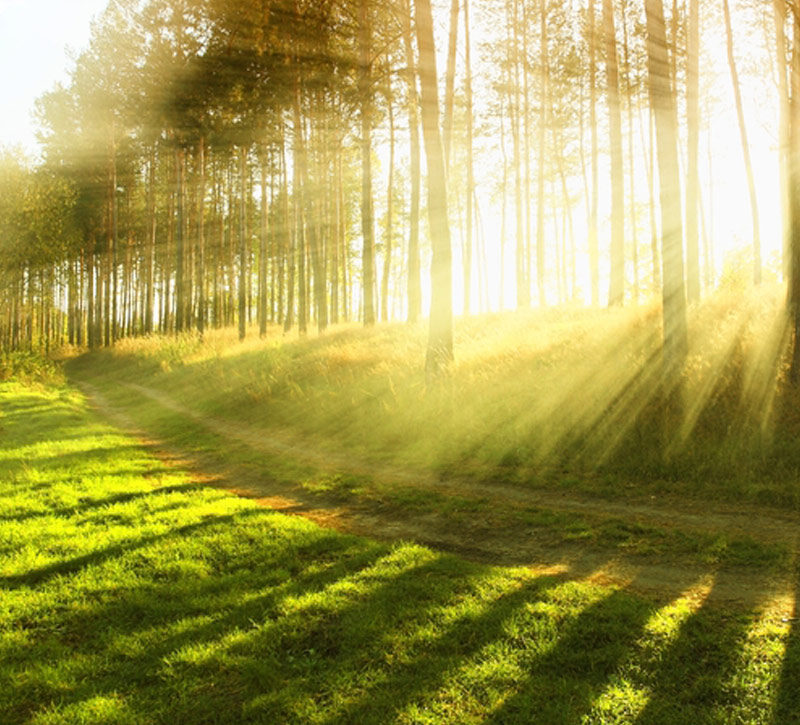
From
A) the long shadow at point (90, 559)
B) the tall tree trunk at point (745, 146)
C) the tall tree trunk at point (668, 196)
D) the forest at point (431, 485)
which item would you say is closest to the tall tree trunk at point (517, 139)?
the forest at point (431, 485)

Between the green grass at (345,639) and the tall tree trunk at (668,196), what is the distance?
584cm

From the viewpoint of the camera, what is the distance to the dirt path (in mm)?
4633

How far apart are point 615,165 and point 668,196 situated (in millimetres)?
9880

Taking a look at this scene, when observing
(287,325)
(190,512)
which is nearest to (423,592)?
(190,512)

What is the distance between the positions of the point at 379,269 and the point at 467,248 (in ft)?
82.1

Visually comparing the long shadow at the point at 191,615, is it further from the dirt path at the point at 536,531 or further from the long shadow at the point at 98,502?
the long shadow at the point at 98,502

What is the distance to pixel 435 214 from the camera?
12.5m

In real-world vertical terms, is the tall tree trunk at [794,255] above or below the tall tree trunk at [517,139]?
below

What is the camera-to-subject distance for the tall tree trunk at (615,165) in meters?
17.7

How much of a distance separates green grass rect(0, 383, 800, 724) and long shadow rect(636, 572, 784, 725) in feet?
0.04

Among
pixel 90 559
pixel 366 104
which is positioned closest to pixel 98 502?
pixel 90 559

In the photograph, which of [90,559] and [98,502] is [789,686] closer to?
[90,559]

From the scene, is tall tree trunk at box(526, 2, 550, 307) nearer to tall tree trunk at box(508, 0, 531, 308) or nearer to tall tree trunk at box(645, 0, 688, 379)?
tall tree trunk at box(508, 0, 531, 308)

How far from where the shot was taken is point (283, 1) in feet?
49.3
